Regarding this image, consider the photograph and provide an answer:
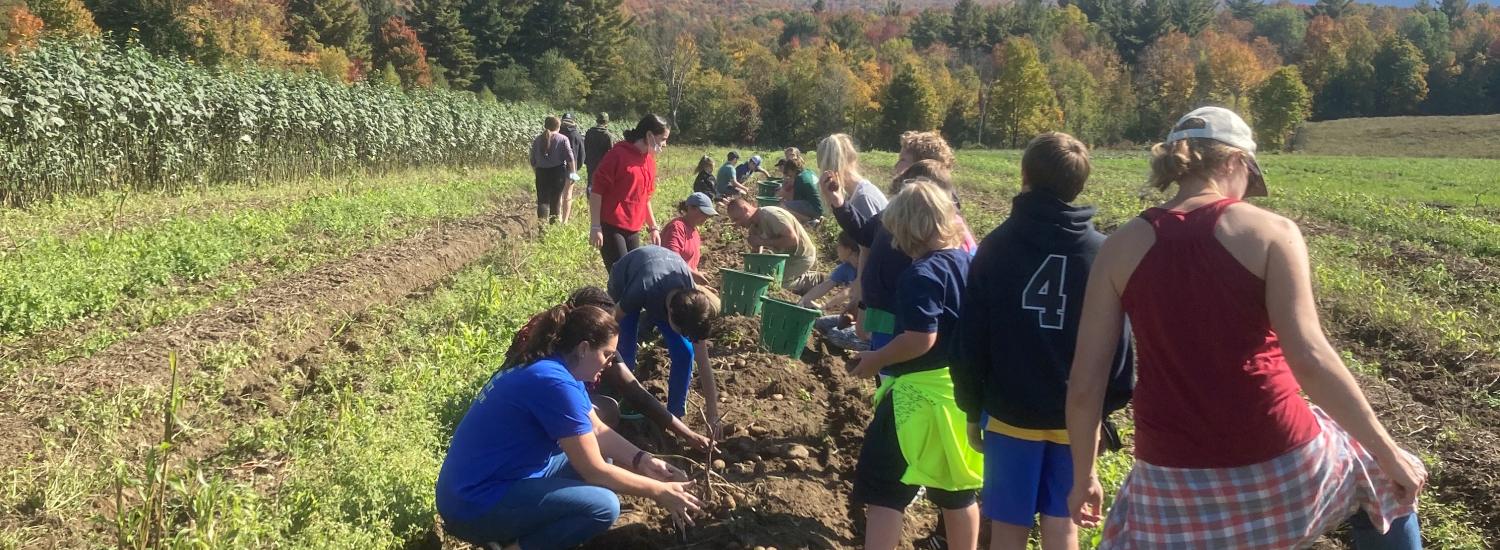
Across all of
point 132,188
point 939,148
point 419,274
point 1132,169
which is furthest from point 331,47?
point 939,148

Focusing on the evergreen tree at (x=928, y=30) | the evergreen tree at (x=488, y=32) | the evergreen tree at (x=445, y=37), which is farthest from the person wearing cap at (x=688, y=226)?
the evergreen tree at (x=928, y=30)

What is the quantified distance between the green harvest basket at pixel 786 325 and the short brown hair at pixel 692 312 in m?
1.24

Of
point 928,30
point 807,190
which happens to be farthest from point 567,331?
point 928,30

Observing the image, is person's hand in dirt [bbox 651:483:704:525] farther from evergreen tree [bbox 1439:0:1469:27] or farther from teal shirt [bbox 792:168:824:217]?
evergreen tree [bbox 1439:0:1469:27]

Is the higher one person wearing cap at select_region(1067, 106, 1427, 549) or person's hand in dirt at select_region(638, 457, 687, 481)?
person wearing cap at select_region(1067, 106, 1427, 549)

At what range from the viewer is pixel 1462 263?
1238cm

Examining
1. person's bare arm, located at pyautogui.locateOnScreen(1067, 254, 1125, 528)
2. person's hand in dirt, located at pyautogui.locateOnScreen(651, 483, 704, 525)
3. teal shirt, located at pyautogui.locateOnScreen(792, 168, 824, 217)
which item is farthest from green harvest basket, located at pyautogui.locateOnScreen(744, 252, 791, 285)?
A: person's bare arm, located at pyautogui.locateOnScreen(1067, 254, 1125, 528)

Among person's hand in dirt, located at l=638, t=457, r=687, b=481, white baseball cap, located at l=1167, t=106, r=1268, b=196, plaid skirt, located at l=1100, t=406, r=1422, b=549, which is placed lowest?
person's hand in dirt, located at l=638, t=457, r=687, b=481

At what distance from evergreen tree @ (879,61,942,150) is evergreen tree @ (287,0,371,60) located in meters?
33.8

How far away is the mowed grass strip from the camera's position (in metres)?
6.73

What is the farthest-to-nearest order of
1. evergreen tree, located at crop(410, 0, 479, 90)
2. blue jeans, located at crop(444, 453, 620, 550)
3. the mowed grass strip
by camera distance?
1. evergreen tree, located at crop(410, 0, 479, 90)
2. the mowed grass strip
3. blue jeans, located at crop(444, 453, 620, 550)

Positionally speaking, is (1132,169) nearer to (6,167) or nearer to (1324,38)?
(6,167)

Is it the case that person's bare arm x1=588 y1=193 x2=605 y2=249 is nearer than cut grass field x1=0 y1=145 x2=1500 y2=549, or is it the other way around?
cut grass field x1=0 y1=145 x2=1500 y2=549

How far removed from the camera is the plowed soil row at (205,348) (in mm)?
4809
